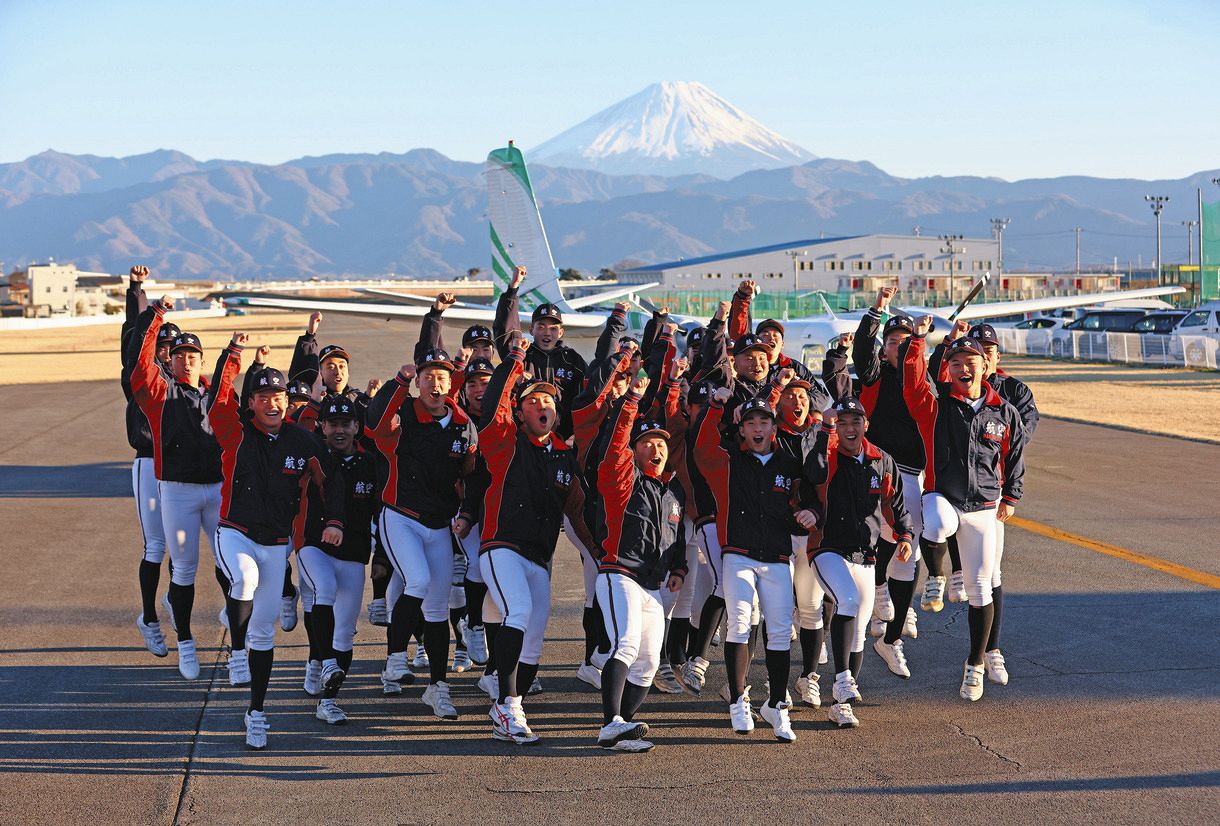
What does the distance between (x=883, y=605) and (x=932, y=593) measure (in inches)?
70.3

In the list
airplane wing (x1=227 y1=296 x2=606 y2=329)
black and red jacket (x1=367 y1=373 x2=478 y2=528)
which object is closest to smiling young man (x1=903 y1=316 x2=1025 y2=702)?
black and red jacket (x1=367 y1=373 x2=478 y2=528)

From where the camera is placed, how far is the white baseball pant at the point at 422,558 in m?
8.10

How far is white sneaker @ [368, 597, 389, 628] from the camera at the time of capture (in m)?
9.73

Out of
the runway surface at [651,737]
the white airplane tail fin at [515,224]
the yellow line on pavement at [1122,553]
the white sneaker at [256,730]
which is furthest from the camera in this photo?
the white airplane tail fin at [515,224]

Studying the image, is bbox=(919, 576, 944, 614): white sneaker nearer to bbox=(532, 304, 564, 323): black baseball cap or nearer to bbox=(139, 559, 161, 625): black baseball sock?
bbox=(532, 304, 564, 323): black baseball cap

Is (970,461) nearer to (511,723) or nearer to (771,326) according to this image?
(771,326)

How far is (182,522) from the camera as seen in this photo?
9195 mm

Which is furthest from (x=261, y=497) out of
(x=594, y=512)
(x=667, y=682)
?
(x=667, y=682)

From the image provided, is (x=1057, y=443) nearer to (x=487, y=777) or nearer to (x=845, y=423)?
(x=845, y=423)

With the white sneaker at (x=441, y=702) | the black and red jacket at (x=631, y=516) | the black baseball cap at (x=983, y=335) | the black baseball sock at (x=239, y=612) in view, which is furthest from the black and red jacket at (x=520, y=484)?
the black baseball cap at (x=983, y=335)

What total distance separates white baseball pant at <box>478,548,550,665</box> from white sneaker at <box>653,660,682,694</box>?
1.37m

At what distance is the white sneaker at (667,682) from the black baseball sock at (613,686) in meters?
1.24

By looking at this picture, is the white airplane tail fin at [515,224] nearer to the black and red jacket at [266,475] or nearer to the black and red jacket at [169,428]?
the black and red jacket at [169,428]

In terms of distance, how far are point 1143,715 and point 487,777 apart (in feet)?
14.4
